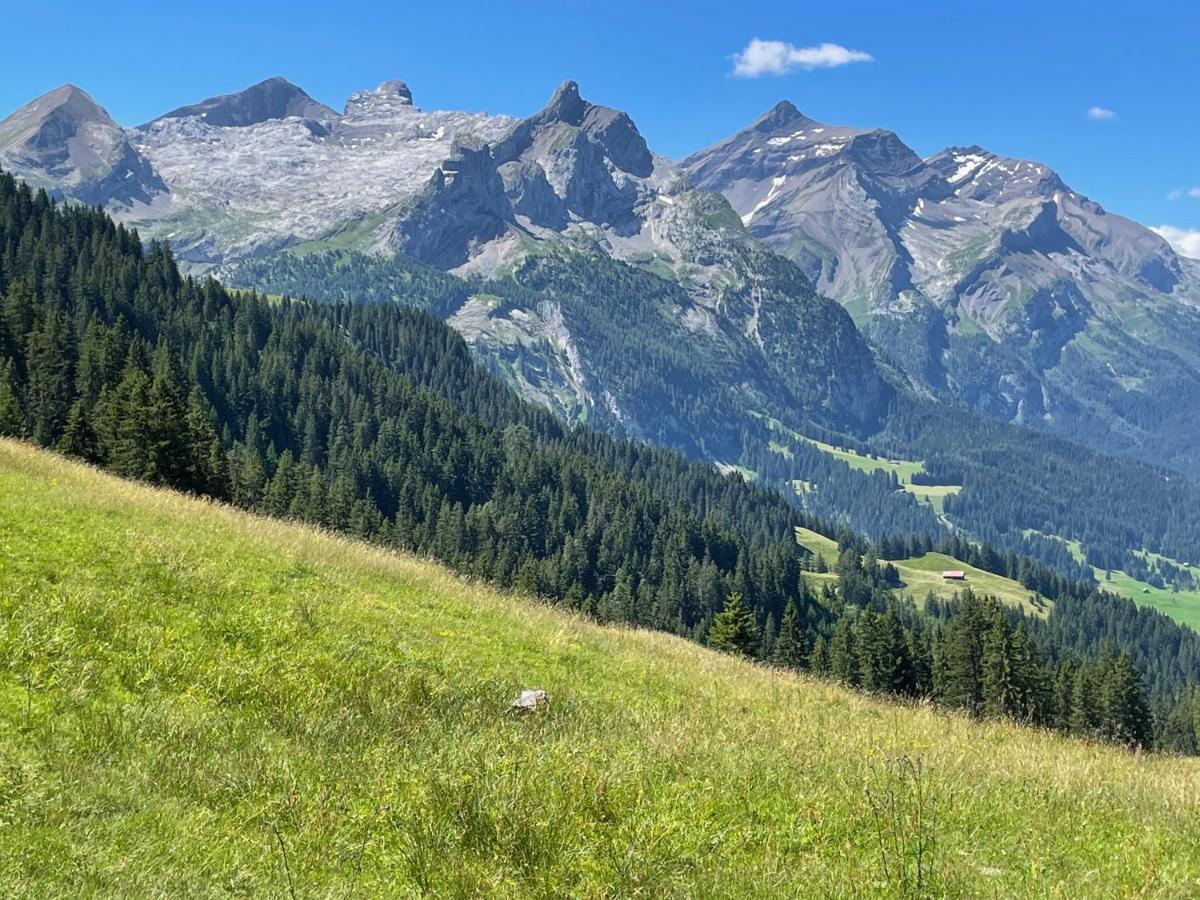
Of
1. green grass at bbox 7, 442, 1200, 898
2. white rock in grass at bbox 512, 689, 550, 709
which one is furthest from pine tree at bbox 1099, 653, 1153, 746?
white rock in grass at bbox 512, 689, 550, 709

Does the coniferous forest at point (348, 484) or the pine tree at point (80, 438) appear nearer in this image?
the pine tree at point (80, 438)

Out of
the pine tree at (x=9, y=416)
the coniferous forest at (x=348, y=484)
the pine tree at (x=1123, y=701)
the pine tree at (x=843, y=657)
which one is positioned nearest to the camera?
the pine tree at (x=9, y=416)

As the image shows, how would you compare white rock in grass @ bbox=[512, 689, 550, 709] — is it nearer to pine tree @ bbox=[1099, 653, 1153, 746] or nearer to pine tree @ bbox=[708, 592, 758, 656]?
pine tree @ bbox=[708, 592, 758, 656]

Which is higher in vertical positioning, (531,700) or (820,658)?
(531,700)

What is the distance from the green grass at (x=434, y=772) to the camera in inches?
307

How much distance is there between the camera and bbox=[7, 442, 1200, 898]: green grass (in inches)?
307

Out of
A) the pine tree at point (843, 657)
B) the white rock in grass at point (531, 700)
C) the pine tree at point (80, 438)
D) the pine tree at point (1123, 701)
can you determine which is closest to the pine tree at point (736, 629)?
the pine tree at point (843, 657)

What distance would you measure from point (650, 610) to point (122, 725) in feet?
480

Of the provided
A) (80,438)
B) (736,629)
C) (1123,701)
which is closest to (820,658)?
(1123,701)

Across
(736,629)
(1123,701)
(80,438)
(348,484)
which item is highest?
(80,438)

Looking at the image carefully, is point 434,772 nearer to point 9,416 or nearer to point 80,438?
point 9,416

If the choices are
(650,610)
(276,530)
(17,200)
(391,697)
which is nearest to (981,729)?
(391,697)

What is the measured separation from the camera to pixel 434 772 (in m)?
9.72

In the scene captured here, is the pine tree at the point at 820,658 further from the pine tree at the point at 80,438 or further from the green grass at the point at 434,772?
the green grass at the point at 434,772
